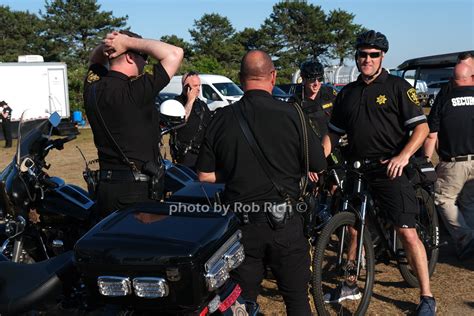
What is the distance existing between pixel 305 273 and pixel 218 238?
0.76m

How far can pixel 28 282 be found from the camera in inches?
88.1

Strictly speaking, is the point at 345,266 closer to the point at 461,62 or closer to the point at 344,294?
the point at 344,294

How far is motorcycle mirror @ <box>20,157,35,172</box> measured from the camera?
3542 millimetres

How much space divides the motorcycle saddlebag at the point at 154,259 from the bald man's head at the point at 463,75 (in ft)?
11.4

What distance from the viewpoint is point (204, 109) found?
19.3 feet

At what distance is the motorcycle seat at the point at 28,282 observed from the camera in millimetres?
2166

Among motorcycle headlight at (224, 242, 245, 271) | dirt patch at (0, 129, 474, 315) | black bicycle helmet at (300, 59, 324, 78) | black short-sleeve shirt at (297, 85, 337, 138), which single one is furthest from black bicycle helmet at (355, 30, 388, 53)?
motorcycle headlight at (224, 242, 245, 271)

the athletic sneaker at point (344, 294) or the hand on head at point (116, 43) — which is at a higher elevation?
the hand on head at point (116, 43)

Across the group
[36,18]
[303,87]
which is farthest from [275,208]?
[36,18]

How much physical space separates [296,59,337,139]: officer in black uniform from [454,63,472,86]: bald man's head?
1265 mm

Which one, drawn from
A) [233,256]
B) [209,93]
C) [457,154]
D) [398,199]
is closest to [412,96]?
[398,199]

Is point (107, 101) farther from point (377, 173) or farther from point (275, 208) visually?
point (377, 173)

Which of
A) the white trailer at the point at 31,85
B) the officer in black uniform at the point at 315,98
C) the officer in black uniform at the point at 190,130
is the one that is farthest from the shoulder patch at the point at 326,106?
the white trailer at the point at 31,85

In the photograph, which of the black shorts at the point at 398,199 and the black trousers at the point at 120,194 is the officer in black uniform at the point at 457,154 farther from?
the black trousers at the point at 120,194
